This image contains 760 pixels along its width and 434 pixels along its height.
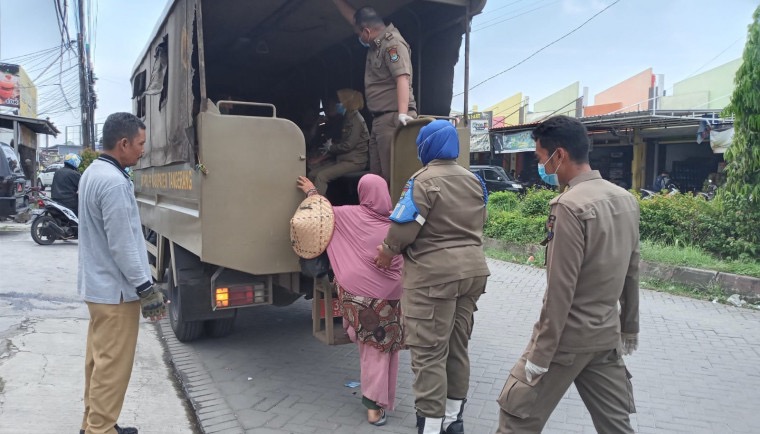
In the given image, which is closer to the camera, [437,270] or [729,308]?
[437,270]

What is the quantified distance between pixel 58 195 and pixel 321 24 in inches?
298

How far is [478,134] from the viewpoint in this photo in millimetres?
22375

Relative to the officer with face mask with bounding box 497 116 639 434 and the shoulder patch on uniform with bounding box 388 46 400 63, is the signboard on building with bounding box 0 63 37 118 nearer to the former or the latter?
the shoulder patch on uniform with bounding box 388 46 400 63

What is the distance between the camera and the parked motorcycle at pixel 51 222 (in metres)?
10.8

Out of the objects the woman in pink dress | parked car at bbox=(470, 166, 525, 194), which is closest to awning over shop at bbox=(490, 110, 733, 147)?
parked car at bbox=(470, 166, 525, 194)

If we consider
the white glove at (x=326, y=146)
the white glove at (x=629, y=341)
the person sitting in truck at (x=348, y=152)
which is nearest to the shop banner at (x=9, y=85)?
the white glove at (x=326, y=146)

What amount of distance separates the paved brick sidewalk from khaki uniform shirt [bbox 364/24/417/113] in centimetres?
217

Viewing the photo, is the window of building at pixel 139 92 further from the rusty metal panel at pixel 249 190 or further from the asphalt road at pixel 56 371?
the rusty metal panel at pixel 249 190

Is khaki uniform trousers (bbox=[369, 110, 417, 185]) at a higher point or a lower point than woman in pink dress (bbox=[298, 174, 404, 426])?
higher

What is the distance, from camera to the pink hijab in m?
3.45

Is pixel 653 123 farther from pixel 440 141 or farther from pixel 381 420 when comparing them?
pixel 381 420

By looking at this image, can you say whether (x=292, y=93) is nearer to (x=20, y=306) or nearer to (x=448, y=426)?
(x=20, y=306)

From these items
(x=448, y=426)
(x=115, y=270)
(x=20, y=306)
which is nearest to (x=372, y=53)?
(x=115, y=270)

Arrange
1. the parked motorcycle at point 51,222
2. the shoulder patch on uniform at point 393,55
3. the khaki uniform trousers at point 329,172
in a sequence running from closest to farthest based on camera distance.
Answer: the shoulder patch on uniform at point 393,55
the khaki uniform trousers at point 329,172
the parked motorcycle at point 51,222
